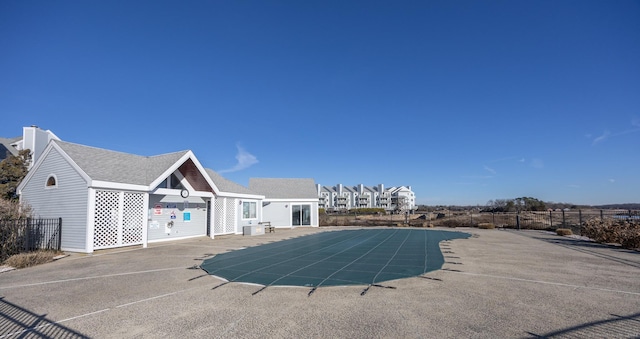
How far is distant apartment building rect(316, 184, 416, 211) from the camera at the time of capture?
102 meters

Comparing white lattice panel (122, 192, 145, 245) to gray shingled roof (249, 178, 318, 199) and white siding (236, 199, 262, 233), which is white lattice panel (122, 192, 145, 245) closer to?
white siding (236, 199, 262, 233)

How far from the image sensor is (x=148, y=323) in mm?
4816

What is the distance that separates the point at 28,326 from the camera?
4746 mm

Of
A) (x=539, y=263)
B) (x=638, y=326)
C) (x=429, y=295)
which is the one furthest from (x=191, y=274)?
(x=539, y=263)

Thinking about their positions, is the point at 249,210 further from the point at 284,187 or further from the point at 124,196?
the point at 124,196

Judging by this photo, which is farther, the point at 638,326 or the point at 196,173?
the point at 196,173

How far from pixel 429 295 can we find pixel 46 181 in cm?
1578

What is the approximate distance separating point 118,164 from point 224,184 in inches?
271

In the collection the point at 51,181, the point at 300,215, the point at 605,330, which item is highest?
the point at 51,181

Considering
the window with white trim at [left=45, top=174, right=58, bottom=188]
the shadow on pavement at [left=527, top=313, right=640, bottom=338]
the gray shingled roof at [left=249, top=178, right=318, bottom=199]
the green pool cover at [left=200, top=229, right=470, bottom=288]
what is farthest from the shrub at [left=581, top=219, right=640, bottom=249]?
the window with white trim at [left=45, top=174, right=58, bottom=188]

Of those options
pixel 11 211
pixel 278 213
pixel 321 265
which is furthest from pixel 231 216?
pixel 321 265

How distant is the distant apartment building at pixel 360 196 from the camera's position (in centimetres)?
10169

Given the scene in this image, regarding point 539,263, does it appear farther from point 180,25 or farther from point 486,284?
point 180,25

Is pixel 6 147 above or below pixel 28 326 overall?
above
